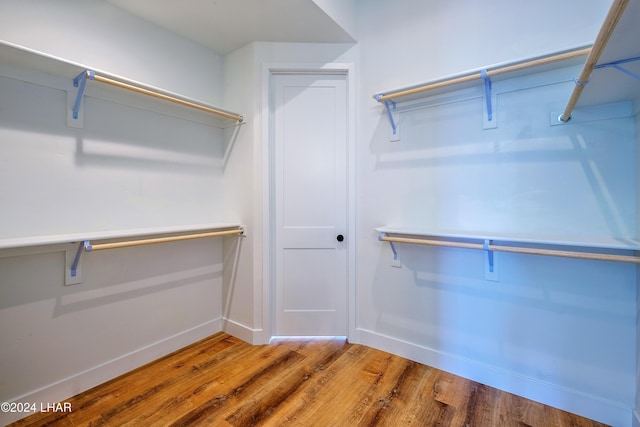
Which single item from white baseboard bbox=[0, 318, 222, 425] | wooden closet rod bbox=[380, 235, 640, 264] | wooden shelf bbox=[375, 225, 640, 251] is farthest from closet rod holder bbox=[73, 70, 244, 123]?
wooden shelf bbox=[375, 225, 640, 251]

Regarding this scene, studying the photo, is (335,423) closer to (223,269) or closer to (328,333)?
→ (328,333)

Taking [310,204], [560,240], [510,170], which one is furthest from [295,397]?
[510,170]

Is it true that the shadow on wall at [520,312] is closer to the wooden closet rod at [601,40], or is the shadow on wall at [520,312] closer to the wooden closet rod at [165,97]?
the wooden closet rod at [601,40]

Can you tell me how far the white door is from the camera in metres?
2.33

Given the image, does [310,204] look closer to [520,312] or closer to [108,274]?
[108,274]

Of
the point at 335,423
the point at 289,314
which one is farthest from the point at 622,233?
the point at 289,314

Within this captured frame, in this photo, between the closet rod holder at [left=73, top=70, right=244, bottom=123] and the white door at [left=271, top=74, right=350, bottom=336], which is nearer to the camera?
the closet rod holder at [left=73, top=70, right=244, bottom=123]

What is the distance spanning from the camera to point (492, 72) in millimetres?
1577

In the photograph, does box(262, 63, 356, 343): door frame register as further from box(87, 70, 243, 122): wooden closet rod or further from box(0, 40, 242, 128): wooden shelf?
box(0, 40, 242, 128): wooden shelf

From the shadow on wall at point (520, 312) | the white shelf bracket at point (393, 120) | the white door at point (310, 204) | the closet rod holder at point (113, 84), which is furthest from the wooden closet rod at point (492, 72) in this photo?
the closet rod holder at point (113, 84)

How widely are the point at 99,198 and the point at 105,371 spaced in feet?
3.67

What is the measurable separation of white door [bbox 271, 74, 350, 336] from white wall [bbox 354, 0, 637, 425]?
Result: 0.19 meters

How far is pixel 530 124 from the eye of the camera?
164 cm

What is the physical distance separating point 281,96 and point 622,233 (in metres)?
2.35
